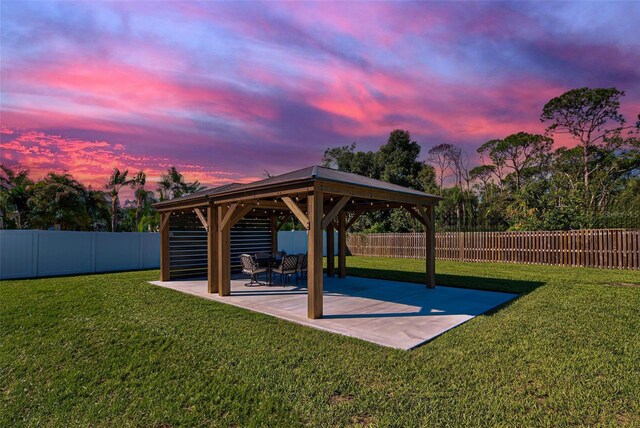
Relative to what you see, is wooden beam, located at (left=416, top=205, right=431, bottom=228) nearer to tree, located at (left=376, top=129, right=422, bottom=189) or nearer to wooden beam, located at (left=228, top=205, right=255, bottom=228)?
wooden beam, located at (left=228, top=205, right=255, bottom=228)

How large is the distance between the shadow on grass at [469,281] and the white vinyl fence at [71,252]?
9981 mm

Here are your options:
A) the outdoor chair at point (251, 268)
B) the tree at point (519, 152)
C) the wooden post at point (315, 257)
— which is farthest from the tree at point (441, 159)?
the wooden post at point (315, 257)

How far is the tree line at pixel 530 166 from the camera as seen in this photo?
23531mm

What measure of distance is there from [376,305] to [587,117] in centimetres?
3031

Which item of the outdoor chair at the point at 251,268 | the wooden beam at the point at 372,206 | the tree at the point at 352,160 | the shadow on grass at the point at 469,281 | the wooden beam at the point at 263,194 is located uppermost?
the tree at the point at 352,160

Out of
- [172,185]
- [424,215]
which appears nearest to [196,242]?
[424,215]

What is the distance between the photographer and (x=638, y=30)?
1202cm

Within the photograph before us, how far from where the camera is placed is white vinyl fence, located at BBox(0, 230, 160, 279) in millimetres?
12352

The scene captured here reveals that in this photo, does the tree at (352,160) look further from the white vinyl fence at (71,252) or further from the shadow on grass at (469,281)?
the white vinyl fence at (71,252)

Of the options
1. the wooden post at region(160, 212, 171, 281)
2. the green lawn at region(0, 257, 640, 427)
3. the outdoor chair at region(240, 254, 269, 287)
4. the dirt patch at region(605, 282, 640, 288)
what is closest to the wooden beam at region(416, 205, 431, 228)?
the green lawn at region(0, 257, 640, 427)

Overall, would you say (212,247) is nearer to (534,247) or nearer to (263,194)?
(263,194)

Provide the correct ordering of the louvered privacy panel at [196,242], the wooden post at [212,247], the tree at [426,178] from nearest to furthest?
the wooden post at [212,247] < the louvered privacy panel at [196,242] < the tree at [426,178]

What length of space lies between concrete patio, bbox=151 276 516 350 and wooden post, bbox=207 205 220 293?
353 mm

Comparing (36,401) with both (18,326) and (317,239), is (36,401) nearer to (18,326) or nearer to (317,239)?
(18,326)
